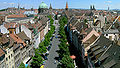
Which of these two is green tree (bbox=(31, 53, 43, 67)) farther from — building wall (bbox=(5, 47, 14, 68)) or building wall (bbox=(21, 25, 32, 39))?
building wall (bbox=(21, 25, 32, 39))

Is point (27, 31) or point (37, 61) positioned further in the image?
point (27, 31)

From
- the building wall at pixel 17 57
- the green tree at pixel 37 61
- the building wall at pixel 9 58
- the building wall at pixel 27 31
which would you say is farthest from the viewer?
the building wall at pixel 27 31

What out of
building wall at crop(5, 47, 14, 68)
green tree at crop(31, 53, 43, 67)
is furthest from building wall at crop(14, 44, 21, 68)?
green tree at crop(31, 53, 43, 67)

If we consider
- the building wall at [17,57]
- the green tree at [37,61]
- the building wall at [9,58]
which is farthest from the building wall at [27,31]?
the building wall at [9,58]

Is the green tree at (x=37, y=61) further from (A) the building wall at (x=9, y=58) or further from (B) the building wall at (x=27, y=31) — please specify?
(B) the building wall at (x=27, y=31)

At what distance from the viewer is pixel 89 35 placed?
62.7m

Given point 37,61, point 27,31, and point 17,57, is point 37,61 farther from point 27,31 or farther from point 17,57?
point 27,31

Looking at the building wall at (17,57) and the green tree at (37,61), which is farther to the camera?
the green tree at (37,61)

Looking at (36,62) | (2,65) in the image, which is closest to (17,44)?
(36,62)

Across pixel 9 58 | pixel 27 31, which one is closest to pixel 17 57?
pixel 9 58

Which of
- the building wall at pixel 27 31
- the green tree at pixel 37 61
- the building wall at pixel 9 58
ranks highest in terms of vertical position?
the building wall at pixel 27 31

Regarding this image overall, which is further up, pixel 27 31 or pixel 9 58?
pixel 27 31

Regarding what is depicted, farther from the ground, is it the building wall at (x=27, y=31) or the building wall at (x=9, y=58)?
the building wall at (x=27, y=31)

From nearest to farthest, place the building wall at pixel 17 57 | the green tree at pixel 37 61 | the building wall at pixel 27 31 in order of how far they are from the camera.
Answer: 1. the building wall at pixel 17 57
2. the green tree at pixel 37 61
3. the building wall at pixel 27 31
